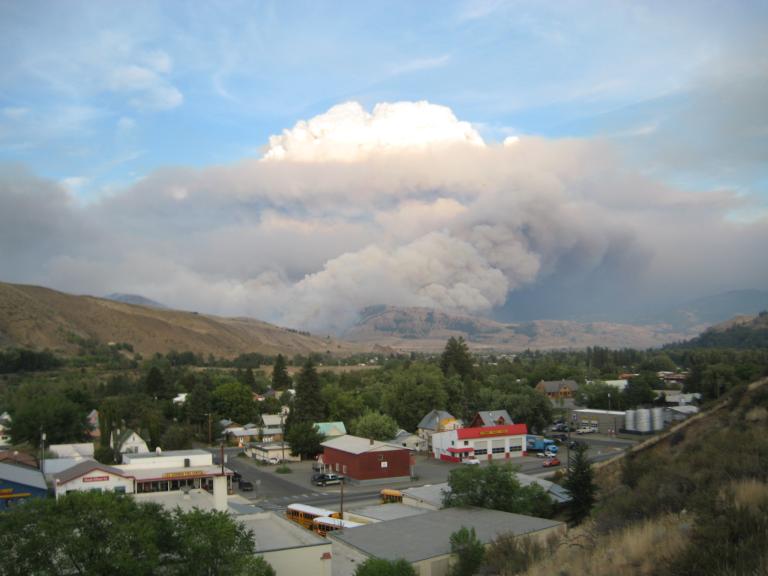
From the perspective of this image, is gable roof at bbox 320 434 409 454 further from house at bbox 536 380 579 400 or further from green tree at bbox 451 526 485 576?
house at bbox 536 380 579 400

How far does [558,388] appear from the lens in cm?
8969

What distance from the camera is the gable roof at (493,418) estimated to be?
56.2 m

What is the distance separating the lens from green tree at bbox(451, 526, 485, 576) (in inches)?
709

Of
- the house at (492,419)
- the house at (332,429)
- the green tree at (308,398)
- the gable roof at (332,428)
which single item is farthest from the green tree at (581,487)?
the green tree at (308,398)

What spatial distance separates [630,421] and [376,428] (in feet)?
84.7

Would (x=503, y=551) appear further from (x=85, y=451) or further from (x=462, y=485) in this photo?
(x=85, y=451)

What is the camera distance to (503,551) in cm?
1464

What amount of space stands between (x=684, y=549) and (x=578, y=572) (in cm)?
162

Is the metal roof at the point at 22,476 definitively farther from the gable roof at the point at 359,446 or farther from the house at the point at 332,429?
the house at the point at 332,429

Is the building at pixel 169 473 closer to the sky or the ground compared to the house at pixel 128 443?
closer to the sky

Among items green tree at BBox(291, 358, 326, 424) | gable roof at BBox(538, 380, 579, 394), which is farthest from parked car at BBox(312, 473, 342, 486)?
gable roof at BBox(538, 380, 579, 394)

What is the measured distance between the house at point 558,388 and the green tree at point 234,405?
130 feet

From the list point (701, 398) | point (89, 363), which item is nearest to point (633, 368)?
point (701, 398)

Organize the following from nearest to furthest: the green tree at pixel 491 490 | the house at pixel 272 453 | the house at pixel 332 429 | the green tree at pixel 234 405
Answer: the green tree at pixel 491 490 < the house at pixel 272 453 < the house at pixel 332 429 < the green tree at pixel 234 405
